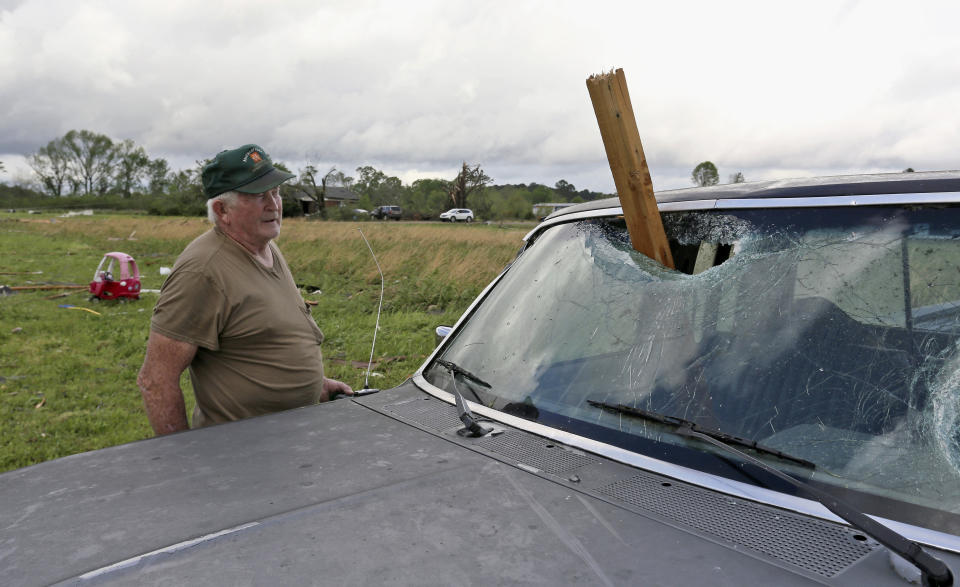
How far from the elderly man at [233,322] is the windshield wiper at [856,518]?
162 cm

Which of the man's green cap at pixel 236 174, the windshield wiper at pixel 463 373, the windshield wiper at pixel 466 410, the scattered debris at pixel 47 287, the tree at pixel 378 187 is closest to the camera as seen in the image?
the windshield wiper at pixel 466 410

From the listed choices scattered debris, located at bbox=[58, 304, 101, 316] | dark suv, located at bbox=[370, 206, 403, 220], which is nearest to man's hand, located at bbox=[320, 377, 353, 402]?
scattered debris, located at bbox=[58, 304, 101, 316]

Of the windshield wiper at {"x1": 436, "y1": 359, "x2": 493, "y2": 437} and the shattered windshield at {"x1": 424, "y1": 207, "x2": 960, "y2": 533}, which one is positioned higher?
the shattered windshield at {"x1": 424, "y1": 207, "x2": 960, "y2": 533}

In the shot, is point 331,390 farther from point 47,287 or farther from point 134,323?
point 47,287

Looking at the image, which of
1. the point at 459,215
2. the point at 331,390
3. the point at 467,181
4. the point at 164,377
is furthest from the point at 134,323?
the point at 459,215

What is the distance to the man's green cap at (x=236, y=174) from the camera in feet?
9.04

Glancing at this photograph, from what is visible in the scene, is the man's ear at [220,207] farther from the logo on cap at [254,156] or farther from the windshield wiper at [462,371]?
the windshield wiper at [462,371]

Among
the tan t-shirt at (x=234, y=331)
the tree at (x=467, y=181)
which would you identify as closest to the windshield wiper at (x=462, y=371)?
the tan t-shirt at (x=234, y=331)

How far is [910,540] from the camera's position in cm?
122

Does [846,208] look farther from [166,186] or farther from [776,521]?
[166,186]

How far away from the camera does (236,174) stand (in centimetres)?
277

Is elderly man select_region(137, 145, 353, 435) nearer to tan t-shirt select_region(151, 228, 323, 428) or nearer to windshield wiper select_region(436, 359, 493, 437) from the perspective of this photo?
tan t-shirt select_region(151, 228, 323, 428)

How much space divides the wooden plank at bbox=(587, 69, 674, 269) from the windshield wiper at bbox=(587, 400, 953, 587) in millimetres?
621

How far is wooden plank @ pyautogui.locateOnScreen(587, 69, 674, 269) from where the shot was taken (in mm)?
1968
